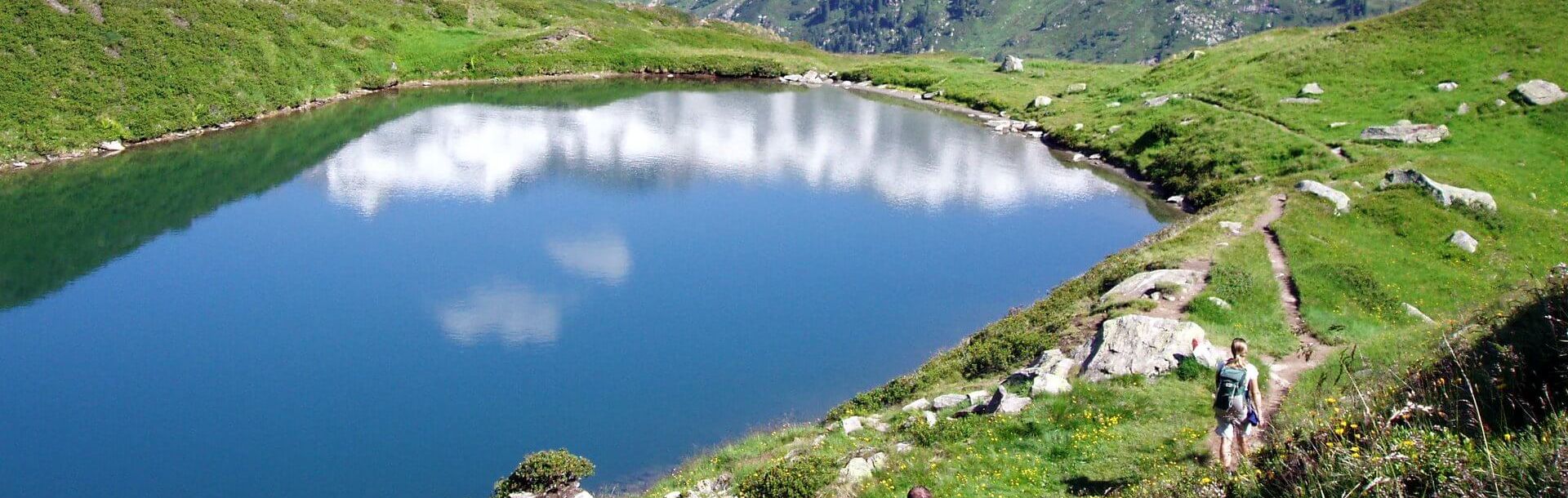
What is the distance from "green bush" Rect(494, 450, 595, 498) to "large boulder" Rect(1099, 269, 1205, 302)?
15.7 metres

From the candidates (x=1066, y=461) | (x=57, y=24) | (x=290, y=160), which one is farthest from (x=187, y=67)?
(x=1066, y=461)

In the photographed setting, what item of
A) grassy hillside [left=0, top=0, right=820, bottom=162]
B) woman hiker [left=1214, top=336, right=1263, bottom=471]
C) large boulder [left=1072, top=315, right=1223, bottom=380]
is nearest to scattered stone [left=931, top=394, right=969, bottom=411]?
large boulder [left=1072, top=315, right=1223, bottom=380]

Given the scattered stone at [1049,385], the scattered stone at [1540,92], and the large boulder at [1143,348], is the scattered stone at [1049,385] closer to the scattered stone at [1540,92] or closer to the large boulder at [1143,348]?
the large boulder at [1143,348]

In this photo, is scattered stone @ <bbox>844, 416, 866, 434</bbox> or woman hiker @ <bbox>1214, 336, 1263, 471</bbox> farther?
scattered stone @ <bbox>844, 416, 866, 434</bbox>

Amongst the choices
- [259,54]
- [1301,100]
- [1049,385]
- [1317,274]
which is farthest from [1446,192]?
[259,54]

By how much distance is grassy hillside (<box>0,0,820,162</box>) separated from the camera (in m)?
56.5

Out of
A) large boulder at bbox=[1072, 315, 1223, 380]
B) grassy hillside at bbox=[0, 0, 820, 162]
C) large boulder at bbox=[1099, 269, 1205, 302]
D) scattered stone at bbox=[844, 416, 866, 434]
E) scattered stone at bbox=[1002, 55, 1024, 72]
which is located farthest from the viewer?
scattered stone at bbox=[1002, 55, 1024, 72]

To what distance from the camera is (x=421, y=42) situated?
90.2m

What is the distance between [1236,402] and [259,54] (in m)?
73.9

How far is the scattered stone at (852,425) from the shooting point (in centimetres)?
2170

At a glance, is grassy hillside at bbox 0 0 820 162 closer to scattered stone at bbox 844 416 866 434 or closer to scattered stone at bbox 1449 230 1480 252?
scattered stone at bbox 844 416 866 434

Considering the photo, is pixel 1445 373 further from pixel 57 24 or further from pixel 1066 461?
pixel 57 24

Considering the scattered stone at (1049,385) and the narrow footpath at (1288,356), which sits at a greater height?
the narrow footpath at (1288,356)

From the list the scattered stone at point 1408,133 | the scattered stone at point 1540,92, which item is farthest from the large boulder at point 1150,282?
the scattered stone at point 1540,92
